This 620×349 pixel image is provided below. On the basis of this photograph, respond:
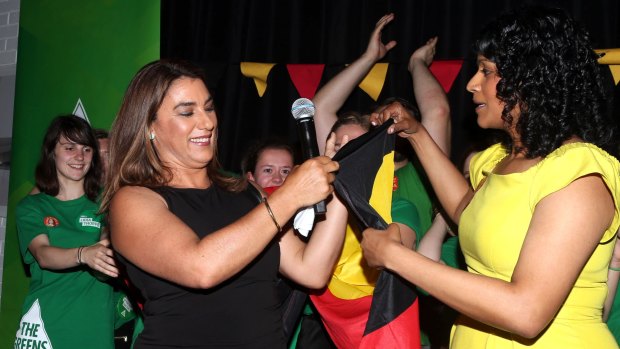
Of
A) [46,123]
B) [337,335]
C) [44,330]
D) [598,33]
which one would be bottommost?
[44,330]

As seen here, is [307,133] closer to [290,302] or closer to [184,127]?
[184,127]

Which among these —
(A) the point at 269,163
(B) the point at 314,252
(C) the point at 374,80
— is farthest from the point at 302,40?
(B) the point at 314,252

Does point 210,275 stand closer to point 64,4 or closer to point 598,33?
point 598,33

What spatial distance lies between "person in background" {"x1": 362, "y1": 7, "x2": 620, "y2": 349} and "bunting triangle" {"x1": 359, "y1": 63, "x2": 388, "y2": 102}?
5.47 ft

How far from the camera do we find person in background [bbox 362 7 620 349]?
1.56 meters

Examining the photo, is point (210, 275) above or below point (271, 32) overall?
below

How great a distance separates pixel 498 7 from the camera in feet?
11.1

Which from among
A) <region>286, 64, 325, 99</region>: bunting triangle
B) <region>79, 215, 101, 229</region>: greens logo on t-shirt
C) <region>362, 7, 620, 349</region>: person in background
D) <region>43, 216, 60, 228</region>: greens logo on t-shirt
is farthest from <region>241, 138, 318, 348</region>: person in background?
<region>362, 7, 620, 349</region>: person in background

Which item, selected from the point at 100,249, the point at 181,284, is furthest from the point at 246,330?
the point at 100,249

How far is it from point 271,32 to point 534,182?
2.54 m

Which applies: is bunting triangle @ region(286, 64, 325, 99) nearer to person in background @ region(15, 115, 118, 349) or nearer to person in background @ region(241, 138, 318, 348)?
person in background @ region(241, 138, 318, 348)

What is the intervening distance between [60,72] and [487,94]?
291 cm

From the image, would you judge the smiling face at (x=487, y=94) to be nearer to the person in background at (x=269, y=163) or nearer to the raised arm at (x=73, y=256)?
the person in background at (x=269, y=163)

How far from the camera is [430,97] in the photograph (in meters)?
→ 3.19
